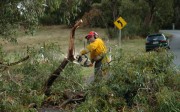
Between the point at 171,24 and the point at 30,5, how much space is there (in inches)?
3082

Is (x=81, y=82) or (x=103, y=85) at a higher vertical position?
(x=103, y=85)

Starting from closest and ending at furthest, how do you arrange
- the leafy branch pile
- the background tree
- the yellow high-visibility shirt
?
the leafy branch pile < the background tree < the yellow high-visibility shirt

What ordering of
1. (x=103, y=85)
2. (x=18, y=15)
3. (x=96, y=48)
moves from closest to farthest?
(x=103, y=85), (x=96, y=48), (x=18, y=15)

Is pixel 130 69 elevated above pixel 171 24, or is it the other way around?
pixel 130 69

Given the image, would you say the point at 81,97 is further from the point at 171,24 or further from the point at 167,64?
the point at 171,24

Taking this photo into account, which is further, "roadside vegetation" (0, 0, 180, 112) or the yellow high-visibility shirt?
the yellow high-visibility shirt

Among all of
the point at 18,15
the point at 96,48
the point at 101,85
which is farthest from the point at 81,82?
the point at 18,15

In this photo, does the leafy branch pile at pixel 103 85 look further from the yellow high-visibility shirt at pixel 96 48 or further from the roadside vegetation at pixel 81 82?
the yellow high-visibility shirt at pixel 96 48

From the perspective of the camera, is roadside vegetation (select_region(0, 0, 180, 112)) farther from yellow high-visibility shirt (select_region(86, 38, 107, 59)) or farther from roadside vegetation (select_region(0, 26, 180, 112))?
yellow high-visibility shirt (select_region(86, 38, 107, 59))

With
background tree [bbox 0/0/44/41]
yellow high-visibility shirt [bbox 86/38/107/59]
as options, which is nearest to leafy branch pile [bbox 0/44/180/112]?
yellow high-visibility shirt [bbox 86/38/107/59]

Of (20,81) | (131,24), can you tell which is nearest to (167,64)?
(20,81)

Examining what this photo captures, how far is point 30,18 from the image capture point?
11.9 metres

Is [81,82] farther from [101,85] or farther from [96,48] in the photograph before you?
[96,48]

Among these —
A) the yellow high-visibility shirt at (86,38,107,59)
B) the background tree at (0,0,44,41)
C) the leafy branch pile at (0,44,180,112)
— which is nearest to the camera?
the leafy branch pile at (0,44,180,112)
